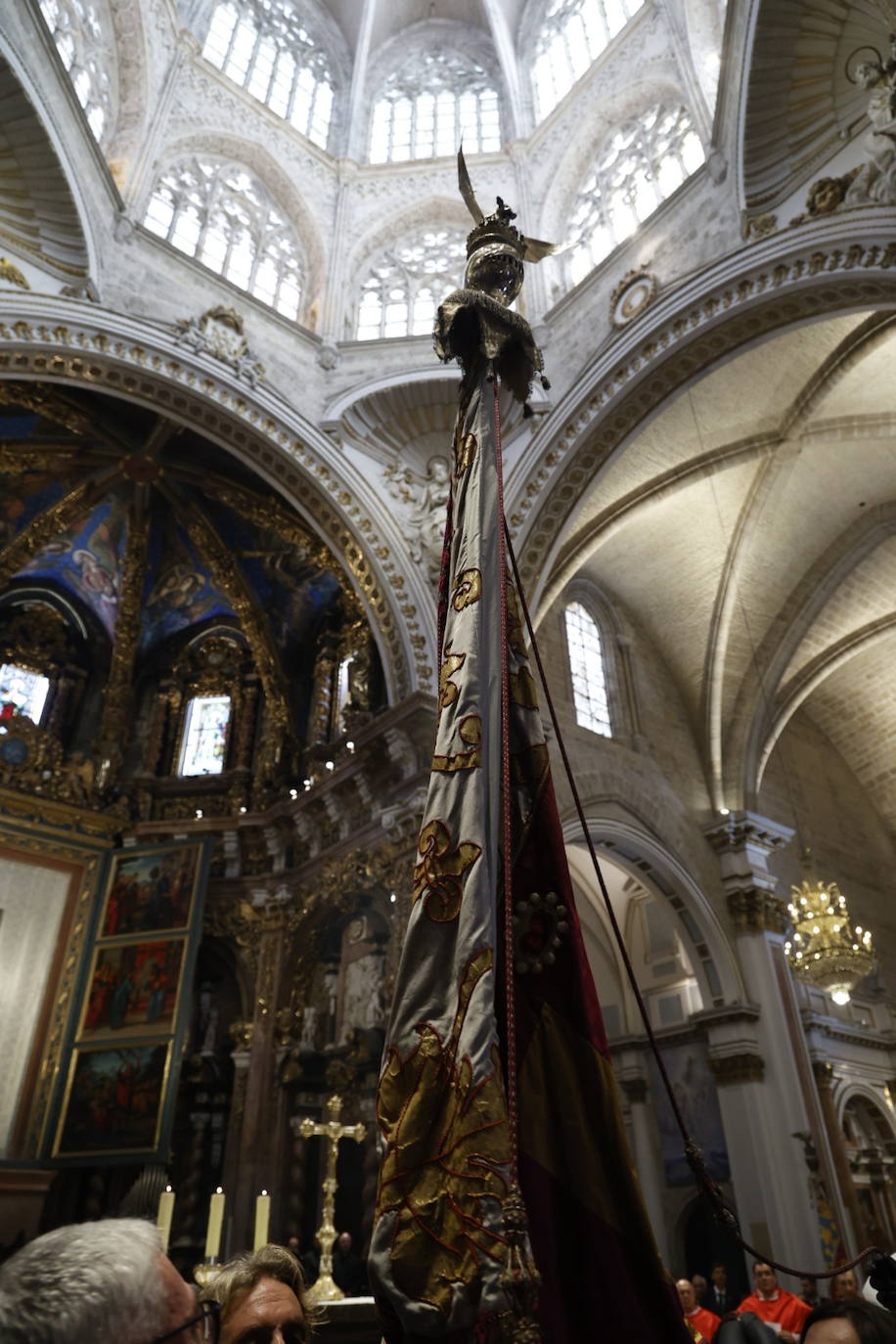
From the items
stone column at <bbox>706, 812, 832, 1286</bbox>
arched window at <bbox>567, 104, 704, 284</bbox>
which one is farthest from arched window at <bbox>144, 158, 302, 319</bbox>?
stone column at <bbox>706, 812, 832, 1286</bbox>

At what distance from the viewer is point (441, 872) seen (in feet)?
7.71

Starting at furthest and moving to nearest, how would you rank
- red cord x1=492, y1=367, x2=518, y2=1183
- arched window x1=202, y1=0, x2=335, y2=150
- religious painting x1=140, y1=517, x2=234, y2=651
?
arched window x1=202, y1=0, x2=335, y2=150 → religious painting x1=140, y1=517, x2=234, y2=651 → red cord x1=492, y1=367, x2=518, y2=1183

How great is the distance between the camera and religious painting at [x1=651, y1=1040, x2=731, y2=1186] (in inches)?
455

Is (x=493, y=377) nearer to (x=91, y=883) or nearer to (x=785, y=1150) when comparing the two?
(x=91, y=883)

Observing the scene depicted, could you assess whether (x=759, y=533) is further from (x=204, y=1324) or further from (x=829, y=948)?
(x=204, y=1324)

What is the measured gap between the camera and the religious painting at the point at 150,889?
10961mm

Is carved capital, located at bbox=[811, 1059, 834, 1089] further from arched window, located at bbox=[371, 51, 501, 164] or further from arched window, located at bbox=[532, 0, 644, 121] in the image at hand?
arched window, located at bbox=[532, 0, 644, 121]

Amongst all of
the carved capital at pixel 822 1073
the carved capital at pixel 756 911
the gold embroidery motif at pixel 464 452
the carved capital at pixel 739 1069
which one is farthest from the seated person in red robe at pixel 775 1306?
the carved capital at pixel 822 1073

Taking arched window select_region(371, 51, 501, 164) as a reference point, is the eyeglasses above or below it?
below

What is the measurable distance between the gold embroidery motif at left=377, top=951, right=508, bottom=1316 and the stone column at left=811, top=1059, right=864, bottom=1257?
11.2 metres

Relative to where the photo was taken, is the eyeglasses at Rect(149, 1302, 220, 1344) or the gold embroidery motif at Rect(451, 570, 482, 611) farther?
the gold embroidery motif at Rect(451, 570, 482, 611)

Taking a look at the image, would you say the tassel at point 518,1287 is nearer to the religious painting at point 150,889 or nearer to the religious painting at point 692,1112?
→ the religious painting at point 150,889

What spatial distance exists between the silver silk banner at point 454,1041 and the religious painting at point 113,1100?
29.0 feet

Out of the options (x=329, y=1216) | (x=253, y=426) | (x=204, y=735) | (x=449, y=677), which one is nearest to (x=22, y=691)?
(x=204, y=735)
